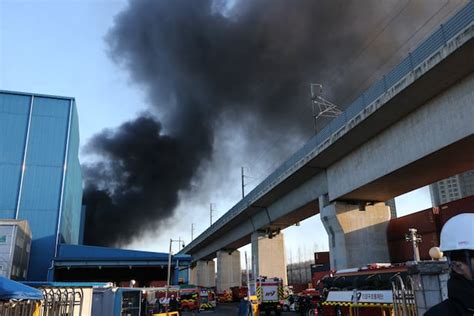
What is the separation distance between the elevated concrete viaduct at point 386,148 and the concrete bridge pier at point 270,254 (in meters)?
9.78

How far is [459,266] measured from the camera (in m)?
2.56

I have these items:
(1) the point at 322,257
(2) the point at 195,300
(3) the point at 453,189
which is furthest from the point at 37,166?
(3) the point at 453,189

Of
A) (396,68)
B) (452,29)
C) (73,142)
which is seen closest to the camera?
(452,29)

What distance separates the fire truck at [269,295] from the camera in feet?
104

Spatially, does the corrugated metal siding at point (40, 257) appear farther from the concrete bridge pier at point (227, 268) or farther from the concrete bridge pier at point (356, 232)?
the concrete bridge pier at point (356, 232)

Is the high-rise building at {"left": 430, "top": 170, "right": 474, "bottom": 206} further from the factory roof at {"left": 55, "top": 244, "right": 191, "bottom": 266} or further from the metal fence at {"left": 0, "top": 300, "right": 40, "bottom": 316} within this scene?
the metal fence at {"left": 0, "top": 300, "right": 40, "bottom": 316}

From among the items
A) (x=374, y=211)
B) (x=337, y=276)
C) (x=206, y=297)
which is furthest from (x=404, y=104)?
(x=206, y=297)

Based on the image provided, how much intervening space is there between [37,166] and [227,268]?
3678 centimetres

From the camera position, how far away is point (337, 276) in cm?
2019

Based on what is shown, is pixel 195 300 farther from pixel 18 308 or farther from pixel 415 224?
pixel 18 308

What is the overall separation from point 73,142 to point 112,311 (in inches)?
1666

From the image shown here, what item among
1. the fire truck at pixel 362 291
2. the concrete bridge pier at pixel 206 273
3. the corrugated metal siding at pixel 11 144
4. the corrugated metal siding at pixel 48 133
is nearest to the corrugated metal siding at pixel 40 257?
the corrugated metal siding at pixel 11 144

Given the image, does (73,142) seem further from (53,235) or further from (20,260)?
(20,260)

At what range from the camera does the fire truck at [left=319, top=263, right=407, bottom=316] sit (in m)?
15.3
